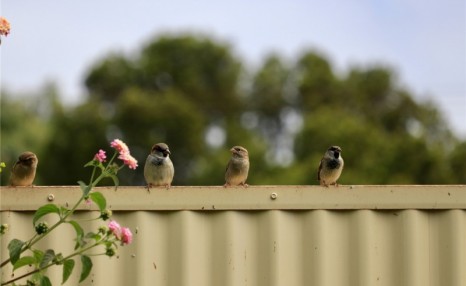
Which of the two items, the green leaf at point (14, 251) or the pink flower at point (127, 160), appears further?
the pink flower at point (127, 160)

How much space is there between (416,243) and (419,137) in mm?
54229

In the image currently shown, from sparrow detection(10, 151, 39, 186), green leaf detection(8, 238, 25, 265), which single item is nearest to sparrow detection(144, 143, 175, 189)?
sparrow detection(10, 151, 39, 186)

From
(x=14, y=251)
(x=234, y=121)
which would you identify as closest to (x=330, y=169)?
(x=14, y=251)

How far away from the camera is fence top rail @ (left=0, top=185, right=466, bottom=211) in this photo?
7.12 m

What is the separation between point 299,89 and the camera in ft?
250

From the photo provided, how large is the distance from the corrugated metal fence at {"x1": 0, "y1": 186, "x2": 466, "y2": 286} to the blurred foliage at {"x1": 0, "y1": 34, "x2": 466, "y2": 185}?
4418 centimetres

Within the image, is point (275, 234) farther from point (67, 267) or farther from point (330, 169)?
point (330, 169)

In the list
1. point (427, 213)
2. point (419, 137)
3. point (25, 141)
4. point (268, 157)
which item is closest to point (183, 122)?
point (268, 157)

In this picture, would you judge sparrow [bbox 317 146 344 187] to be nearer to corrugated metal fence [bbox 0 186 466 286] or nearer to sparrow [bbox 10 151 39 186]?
corrugated metal fence [bbox 0 186 466 286]

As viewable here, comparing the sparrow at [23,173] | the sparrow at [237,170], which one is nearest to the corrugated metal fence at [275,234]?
the sparrow at [23,173]

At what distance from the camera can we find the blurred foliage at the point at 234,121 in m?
58.4

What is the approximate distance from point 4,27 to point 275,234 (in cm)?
236

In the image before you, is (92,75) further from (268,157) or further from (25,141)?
(268,157)

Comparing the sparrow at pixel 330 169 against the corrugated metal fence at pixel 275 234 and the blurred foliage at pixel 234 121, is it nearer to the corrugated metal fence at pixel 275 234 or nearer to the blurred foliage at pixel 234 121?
the corrugated metal fence at pixel 275 234
